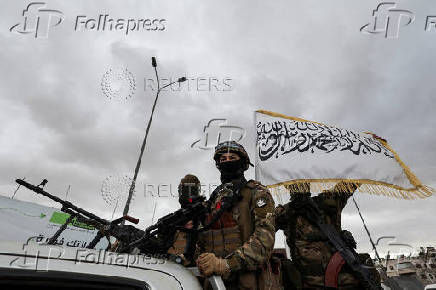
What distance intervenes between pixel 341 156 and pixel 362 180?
0.38 m

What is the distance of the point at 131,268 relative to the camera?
114 cm

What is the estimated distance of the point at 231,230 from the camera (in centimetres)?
224

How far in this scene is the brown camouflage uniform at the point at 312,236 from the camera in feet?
10.5

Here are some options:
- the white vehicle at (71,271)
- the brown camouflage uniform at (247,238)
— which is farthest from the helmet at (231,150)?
the white vehicle at (71,271)

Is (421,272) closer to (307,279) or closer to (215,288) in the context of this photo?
(307,279)

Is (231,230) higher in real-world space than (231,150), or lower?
lower

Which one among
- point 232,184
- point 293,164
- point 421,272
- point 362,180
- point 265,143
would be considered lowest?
point 421,272

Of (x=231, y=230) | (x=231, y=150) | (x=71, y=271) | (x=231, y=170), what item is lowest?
(x=71, y=271)

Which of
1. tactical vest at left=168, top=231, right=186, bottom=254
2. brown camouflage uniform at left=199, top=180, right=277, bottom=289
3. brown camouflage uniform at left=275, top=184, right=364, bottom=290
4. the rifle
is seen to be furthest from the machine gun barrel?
the rifle

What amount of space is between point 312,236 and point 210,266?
228 centimetres

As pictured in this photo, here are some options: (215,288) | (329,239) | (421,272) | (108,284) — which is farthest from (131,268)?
(421,272)

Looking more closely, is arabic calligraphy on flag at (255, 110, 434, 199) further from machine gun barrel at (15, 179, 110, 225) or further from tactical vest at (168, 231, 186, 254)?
machine gun barrel at (15, 179, 110, 225)

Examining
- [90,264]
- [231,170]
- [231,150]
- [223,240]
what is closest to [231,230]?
[223,240]

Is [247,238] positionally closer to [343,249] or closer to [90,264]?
[90,264]
